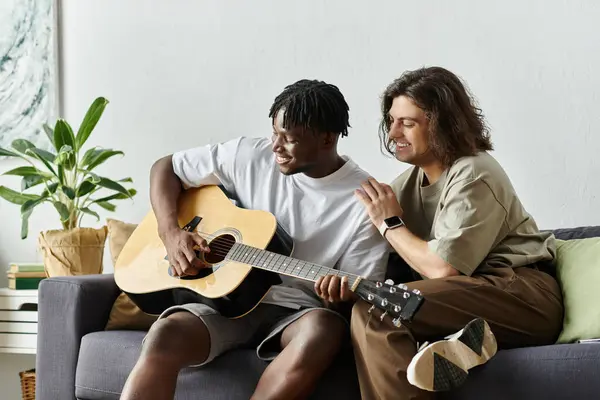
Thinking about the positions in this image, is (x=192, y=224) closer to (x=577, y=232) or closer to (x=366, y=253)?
(x=366, y=253)

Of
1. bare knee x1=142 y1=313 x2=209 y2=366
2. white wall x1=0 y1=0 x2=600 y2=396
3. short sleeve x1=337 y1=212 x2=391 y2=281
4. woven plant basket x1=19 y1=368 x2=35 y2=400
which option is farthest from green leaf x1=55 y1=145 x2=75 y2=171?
short sleeve x1=337 y1=212 x2=391 y2=281

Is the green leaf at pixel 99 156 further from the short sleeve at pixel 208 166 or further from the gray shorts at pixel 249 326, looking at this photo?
the gray shorts at pixel 249 326

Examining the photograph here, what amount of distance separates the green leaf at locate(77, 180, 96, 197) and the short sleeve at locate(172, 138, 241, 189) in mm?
769

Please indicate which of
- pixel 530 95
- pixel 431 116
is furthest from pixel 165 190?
pixel 530 95

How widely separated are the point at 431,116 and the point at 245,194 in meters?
0.55

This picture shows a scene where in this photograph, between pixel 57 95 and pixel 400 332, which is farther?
pixel 57 95

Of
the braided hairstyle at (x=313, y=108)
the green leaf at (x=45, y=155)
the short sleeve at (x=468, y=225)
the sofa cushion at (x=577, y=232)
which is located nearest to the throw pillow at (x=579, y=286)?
the sofa cushion at (x=577, y=232)

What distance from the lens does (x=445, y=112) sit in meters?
2.13

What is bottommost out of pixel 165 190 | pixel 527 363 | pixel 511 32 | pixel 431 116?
pixel 527 363

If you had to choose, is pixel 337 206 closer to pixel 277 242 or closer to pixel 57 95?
pixel 277 242

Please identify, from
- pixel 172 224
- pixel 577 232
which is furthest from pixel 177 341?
pixel 577 232

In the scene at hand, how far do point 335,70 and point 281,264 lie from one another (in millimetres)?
1169

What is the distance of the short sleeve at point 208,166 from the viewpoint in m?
2.32

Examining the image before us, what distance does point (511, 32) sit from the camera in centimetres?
272
